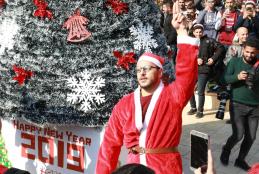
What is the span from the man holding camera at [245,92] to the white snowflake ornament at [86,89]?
180cm

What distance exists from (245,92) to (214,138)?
1513 millimetres

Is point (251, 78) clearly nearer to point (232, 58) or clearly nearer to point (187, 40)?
point (232, 58)

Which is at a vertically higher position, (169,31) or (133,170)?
(169,31)

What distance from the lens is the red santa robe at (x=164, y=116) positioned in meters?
3.27

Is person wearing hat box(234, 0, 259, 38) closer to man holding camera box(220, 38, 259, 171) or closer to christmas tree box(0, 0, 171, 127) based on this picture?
man holding camera box(220, 38, 259, 171)

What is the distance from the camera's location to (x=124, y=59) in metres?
4.16

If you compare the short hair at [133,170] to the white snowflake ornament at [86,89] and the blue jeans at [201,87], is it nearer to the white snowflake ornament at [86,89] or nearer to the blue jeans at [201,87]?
the white snowflake ornament at [86,89]

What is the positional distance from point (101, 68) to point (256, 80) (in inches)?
75.7

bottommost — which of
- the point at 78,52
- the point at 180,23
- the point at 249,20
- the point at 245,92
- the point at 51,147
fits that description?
the point at 51,147

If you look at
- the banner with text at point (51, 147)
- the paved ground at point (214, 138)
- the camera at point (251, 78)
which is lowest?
the paved ground at point (214, 138)

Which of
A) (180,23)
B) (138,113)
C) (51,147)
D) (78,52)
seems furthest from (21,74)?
(180,23)

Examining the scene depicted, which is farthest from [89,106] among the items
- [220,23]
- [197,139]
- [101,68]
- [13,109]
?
[220,23]

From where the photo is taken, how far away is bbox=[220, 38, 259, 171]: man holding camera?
5.04 meters

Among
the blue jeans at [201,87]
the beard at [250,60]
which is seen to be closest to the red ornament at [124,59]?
the beard at [250,60]
